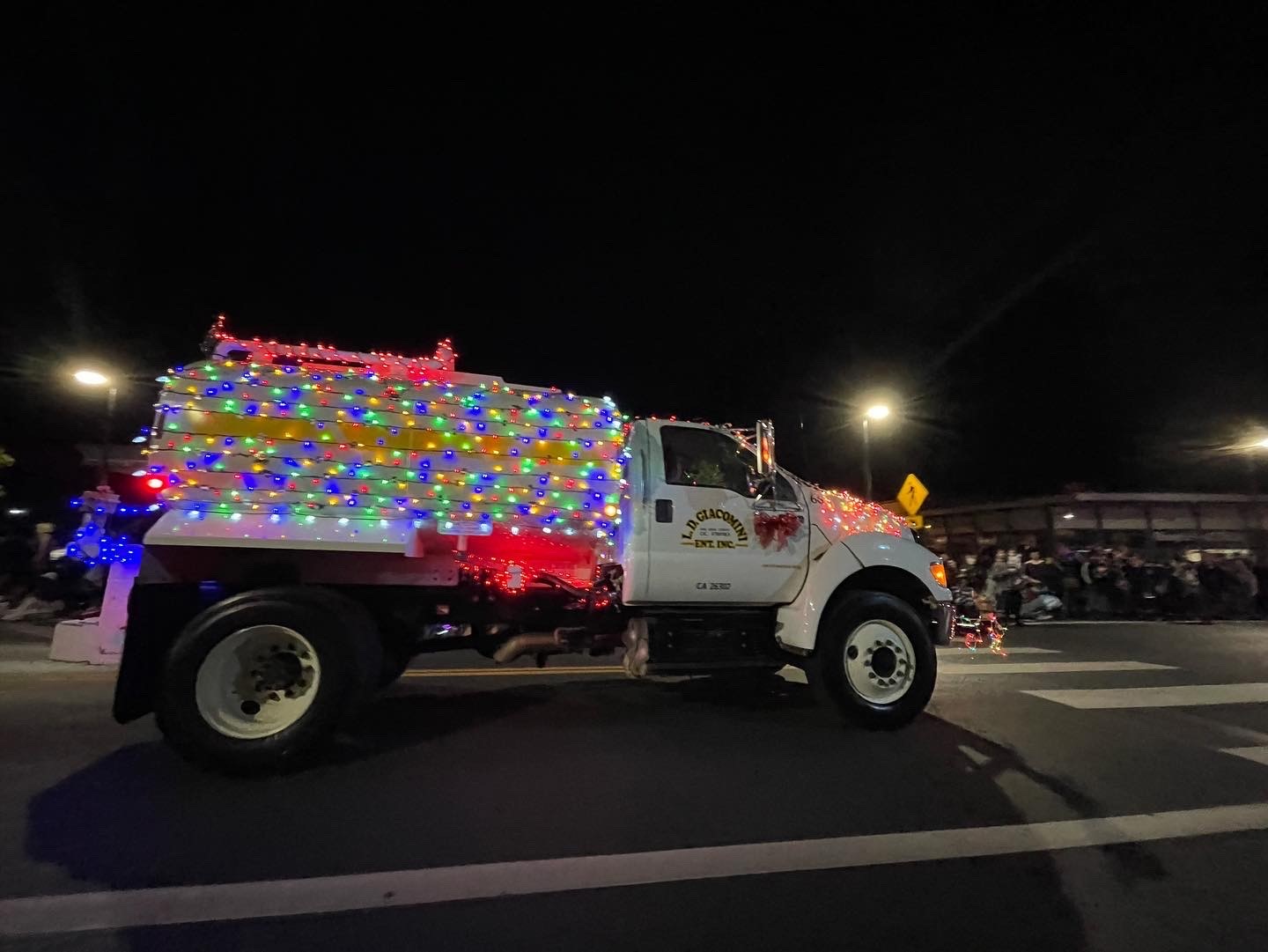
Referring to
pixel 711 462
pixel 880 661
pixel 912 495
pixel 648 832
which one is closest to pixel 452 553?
pixel 711 462

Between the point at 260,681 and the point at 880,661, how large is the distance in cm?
450

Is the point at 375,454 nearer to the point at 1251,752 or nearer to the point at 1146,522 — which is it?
the point at 1251,752

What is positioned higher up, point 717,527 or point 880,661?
point 717,527

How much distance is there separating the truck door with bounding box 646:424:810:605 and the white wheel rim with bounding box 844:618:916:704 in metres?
0.65

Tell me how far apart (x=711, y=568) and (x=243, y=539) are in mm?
3319

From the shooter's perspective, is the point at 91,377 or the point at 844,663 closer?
the point at 844,663

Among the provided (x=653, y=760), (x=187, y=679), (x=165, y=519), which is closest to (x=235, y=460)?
→ (x=165, y=519)

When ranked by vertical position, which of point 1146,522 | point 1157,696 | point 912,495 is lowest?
point 1157,696

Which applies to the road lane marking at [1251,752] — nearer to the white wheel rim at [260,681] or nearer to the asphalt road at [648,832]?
the asphalt road at [648,832]

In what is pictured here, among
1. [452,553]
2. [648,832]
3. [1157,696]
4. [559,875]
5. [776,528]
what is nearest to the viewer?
[559,875]

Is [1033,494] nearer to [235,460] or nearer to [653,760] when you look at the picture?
[653,760]

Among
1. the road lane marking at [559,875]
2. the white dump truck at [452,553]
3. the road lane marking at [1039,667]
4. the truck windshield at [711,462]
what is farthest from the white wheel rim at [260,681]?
the road lane marking at [1039,667]

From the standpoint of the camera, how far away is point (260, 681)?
471 centimetres

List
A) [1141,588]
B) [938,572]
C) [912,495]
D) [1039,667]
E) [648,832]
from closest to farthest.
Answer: [648,832] < [938,572] < [1039,667] < [912,495] < [1141,588]
